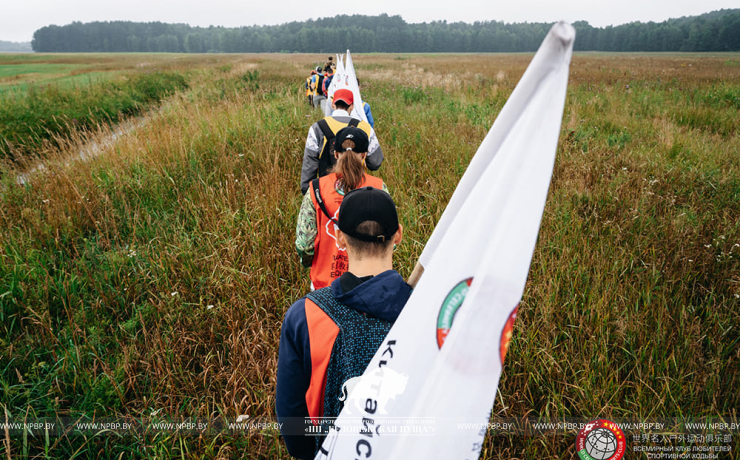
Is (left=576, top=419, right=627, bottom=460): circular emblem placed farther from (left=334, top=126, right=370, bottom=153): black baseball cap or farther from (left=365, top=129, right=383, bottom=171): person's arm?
(left=365, top=129, right=383, bottom=171): person's arm

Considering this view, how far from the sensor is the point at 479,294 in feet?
2.53

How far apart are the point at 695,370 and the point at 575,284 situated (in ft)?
2.95

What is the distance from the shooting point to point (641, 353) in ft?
7.48

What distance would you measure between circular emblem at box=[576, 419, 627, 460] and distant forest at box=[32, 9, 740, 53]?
94.9 m

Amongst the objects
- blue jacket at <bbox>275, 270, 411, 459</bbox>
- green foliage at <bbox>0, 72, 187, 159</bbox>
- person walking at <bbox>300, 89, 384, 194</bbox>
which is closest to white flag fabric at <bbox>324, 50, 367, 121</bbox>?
person walking at <bbox>300, 89, 384, 194</bbox>

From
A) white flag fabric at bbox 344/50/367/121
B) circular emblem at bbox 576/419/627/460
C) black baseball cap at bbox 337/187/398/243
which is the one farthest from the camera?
white flag fabric at bbox 344/50/367/121

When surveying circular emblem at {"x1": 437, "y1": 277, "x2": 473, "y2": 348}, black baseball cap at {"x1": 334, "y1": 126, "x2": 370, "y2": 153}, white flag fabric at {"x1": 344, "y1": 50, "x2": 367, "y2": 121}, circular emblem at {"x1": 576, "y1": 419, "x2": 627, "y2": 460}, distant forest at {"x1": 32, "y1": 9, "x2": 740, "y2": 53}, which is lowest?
circular emblem at {"x1": 576, "y1": 419, "x2": 627, "y2": 460}

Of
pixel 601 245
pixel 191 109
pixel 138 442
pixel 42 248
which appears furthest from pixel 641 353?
pixel 191 109

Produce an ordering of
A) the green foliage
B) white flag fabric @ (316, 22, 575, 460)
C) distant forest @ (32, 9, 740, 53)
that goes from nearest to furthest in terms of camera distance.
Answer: white flag fabric @ (316, 22, 575, 460) < the green foliage < distant forest @ (32, 9, 740, 53)

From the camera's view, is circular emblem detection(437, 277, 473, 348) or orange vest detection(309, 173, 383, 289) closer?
circular emblem detection(437, 277, 473, 348)

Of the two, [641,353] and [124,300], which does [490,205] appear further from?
[124,300]

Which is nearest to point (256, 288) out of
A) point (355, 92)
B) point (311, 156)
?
point (311, 156)

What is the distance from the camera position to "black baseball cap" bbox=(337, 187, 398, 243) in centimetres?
131

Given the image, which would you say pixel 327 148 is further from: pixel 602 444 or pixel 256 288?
pixel 602 444
